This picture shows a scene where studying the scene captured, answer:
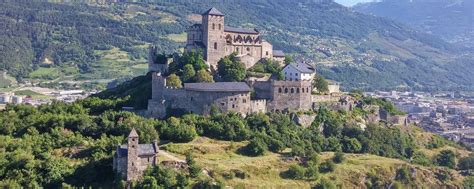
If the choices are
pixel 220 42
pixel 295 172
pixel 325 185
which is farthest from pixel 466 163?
pixel 220 42

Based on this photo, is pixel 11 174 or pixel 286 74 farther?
pixel 286 74

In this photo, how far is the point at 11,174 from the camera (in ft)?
202

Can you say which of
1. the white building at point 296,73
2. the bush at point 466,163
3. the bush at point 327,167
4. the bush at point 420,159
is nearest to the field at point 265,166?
the bush at point 327,167

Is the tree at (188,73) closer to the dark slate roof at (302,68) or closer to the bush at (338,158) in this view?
the dark slate roof at (302,68)

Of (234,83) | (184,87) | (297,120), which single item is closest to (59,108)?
(184,87)

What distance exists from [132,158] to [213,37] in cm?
2946

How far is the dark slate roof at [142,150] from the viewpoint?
60.1 metres

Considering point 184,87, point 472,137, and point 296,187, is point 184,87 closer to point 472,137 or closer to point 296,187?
point 296,187

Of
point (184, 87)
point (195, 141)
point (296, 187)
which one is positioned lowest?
point (296, 187)

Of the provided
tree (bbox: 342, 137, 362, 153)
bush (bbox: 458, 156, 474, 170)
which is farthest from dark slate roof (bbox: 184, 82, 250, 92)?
bush (bbox: 458, 156, 474, 170)

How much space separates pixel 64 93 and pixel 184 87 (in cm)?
8242

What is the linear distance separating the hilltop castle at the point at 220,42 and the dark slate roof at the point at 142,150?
79.7 feet

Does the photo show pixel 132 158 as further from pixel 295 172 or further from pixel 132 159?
pixel 295 172

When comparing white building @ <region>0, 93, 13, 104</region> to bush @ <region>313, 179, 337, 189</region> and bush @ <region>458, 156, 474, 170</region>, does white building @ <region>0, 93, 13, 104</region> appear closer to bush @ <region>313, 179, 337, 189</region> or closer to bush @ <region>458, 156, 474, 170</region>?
bush @ <region>313, 179, 337, 189</region>
